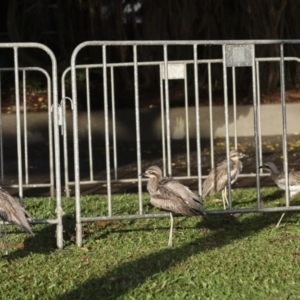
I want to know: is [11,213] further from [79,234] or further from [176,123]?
[176,123]

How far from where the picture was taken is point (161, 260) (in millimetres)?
8508

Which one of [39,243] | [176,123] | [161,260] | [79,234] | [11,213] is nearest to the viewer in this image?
[161,260]

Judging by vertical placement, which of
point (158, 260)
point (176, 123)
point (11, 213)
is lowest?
point (158, 260)

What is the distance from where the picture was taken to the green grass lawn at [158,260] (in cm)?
751

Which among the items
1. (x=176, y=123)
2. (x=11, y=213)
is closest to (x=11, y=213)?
(x=11, y=213)

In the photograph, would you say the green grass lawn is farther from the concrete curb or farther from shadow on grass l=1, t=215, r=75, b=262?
the concrete curb

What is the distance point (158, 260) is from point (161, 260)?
3cm

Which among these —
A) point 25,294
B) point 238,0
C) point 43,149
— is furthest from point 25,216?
point 238,0

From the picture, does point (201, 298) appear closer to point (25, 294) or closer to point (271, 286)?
point (271, 286)

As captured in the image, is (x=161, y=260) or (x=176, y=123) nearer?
(x=161, y=260)

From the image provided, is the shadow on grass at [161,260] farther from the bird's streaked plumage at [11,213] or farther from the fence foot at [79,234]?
the bird's streaked plumage at [11,213]

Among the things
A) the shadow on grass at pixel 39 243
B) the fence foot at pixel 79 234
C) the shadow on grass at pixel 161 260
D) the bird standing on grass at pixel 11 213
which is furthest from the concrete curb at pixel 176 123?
the bird standing on grass at pixel 11 213

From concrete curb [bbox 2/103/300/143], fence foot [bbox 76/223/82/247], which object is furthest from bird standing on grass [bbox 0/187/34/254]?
concrete curb [bbox 2/103/300/143]

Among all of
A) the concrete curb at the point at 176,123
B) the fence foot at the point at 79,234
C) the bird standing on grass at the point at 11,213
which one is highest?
the concrete curb at the point at 176,123
